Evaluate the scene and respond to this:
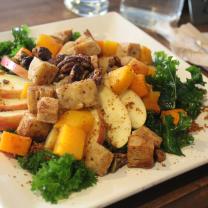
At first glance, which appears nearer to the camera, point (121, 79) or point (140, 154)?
point (140, 154)

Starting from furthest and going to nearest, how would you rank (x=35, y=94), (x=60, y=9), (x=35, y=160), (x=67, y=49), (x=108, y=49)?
(x=60, y=9) → (x=108, y=49) → (x=67, y=49) → (x=35, y=94) → (x=35, y=160)

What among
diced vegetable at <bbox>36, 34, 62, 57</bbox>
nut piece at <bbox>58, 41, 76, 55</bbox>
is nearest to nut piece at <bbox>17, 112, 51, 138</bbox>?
nut piece at <bbox>58, 41, 76, 55</bbox>

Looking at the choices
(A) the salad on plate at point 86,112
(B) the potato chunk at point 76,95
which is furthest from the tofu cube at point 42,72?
(B) the potato chunk at point 76,95

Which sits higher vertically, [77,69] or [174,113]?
[77,69]

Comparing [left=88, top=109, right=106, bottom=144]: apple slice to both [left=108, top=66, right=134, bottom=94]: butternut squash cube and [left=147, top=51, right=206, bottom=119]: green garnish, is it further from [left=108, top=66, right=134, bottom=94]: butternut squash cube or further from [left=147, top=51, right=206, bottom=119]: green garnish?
[left=147, top=51, right=206, bottom=119]: green garnish

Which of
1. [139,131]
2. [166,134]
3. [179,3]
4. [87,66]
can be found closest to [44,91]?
[87,66]

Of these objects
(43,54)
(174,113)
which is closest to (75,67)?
(43,54)

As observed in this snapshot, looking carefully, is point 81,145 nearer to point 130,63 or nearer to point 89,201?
point 89,201

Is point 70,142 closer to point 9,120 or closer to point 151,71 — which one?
point 9,120
